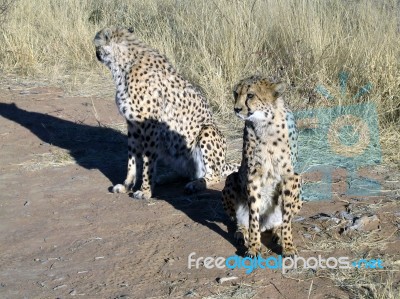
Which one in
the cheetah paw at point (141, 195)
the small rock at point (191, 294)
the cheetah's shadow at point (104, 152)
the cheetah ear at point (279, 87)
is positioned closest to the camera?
the small rock at point (191, 294)

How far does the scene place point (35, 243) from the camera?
15.0 feet

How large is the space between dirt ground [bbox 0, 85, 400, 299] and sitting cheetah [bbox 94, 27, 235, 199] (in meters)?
0.18

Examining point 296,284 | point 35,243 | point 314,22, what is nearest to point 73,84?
point 314,22

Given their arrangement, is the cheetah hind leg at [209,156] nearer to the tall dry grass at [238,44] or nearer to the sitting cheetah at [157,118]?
the sitting cheetah at [157,118]

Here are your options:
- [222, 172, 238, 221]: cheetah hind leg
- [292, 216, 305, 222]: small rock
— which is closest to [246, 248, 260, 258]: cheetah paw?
[222, 172, 238, 221]: cheetah hind leg

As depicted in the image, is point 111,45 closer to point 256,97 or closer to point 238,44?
point 256,97

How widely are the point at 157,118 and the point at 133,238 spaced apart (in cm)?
128

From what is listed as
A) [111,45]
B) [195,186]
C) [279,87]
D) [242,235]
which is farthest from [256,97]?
[111,45]

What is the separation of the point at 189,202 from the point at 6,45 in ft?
15.7

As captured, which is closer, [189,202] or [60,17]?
[189,202]

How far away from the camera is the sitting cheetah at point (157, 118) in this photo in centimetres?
551

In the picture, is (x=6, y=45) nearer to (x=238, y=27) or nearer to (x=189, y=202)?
(x=238, y=27)

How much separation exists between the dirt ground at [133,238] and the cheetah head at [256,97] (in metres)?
0.78

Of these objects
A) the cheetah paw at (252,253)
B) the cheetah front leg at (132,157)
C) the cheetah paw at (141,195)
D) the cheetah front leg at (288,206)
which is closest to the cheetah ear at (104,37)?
the cheetah front leg at (132,157)
